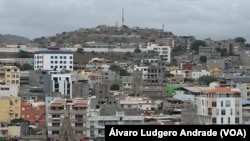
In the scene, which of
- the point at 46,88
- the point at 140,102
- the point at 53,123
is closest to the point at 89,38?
the point at 46,88

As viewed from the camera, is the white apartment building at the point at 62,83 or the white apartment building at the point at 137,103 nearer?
the white apartment building at the point at 137,103

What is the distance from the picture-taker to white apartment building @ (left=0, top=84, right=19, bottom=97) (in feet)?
137

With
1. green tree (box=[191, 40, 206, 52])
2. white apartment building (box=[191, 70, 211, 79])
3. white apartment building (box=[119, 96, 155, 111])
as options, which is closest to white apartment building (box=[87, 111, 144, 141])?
white apartment building (box=[119, 96, 155, 111])

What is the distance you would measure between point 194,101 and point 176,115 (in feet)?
3.46

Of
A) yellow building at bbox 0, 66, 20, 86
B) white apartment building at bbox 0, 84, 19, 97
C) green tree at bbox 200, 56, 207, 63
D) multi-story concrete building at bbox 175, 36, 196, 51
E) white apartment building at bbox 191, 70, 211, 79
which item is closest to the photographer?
white apartment building at bbox 0, 84, 19, 97

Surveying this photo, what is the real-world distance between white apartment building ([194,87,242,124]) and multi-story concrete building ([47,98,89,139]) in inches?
187

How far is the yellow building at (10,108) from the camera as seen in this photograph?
→ 3722 cm

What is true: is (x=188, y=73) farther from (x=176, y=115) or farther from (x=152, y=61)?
(x=176, y=115)

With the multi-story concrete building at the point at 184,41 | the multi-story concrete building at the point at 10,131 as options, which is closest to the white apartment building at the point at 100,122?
the multi-story concrete building at the point at 10,131

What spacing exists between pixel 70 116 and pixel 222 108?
6160 mm

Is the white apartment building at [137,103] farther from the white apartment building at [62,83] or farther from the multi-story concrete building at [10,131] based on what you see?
the multi-story concrete building at [10,131]

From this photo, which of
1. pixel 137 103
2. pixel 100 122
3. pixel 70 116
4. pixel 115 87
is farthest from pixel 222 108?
pixel 115 87

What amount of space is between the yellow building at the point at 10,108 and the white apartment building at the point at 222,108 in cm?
934

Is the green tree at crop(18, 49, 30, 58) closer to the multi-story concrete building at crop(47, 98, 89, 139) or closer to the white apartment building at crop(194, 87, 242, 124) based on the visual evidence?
the multi-story concrete building at crop(47, 98, 89, 139)
